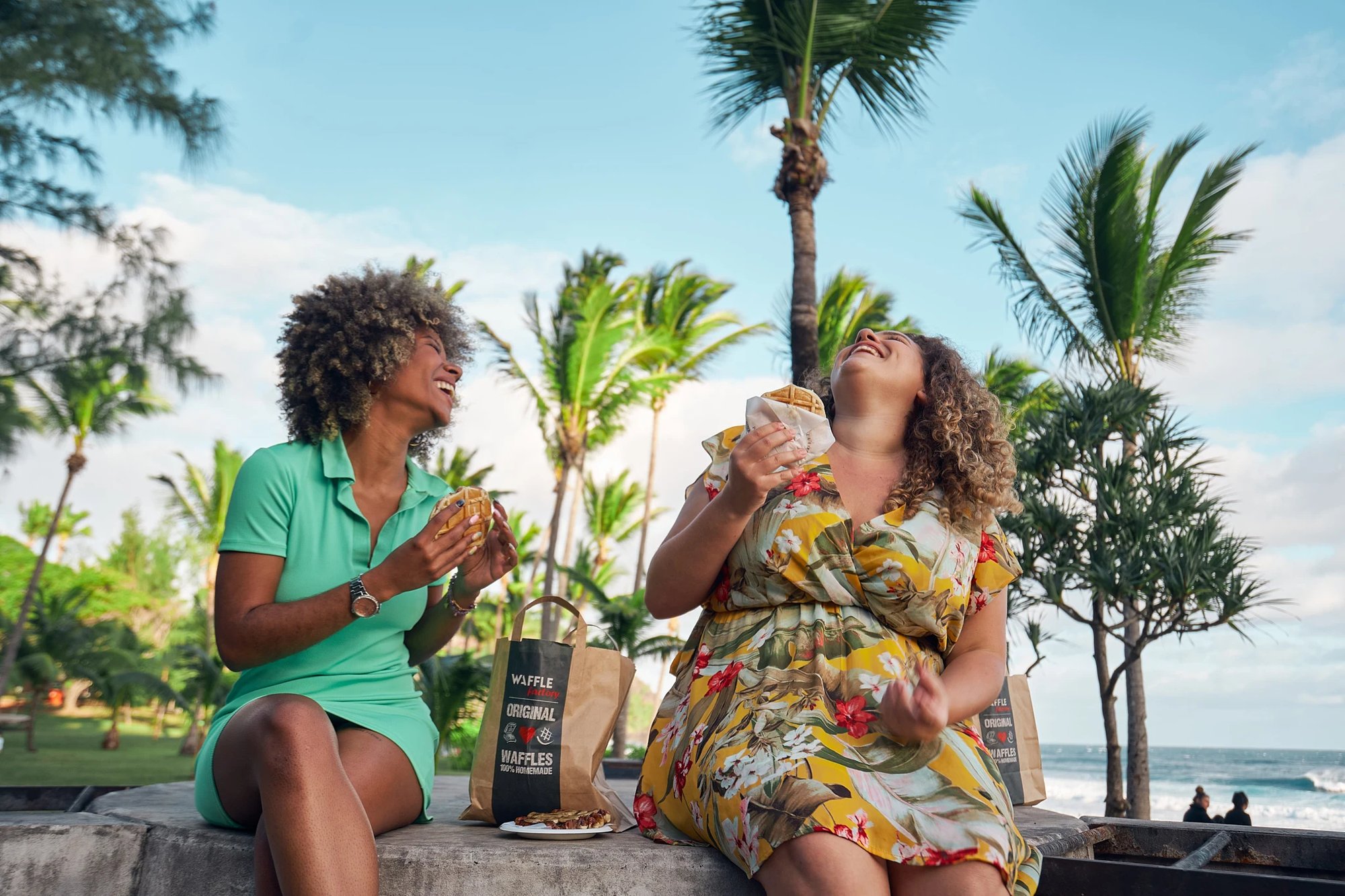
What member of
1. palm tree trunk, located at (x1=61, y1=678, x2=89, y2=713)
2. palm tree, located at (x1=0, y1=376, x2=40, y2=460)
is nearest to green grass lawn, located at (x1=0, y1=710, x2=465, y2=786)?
palm tree trunk, located at (x1=61, y1=678, x2=89, y2=713)

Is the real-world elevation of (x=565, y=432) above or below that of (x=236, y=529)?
above

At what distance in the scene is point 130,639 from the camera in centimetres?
2745

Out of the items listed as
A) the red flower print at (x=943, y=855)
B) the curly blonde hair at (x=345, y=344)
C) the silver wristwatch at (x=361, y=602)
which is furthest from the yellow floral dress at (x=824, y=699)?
the curly blonde hair at (x=345, y=344)

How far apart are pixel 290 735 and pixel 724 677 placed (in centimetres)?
99

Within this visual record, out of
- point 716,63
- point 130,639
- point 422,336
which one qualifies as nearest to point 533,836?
point 422,336

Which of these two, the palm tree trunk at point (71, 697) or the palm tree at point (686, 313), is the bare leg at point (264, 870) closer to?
the palm tree at point (686, 313)

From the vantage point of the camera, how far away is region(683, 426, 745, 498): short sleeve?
245 cm

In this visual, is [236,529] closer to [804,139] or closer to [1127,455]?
[804,139]

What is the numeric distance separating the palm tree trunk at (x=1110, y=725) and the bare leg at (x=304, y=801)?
34.7 ft

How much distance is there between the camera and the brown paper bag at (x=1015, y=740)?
11.0 ft

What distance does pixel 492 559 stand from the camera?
2559 millimetres

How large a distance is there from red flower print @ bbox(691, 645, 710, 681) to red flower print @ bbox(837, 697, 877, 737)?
0.38m

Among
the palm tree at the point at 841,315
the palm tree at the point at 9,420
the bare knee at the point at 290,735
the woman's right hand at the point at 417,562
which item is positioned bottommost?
the bare knee at the point at 290,735

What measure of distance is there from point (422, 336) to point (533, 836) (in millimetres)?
1462
